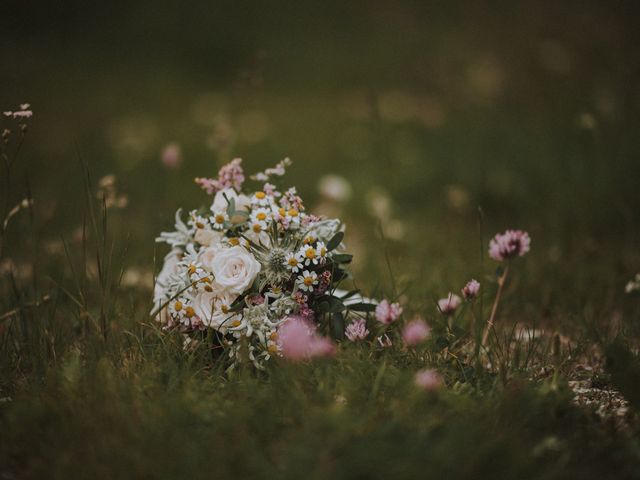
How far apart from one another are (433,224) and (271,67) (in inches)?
232

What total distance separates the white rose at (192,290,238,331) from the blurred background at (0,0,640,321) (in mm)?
382

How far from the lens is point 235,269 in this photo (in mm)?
1867

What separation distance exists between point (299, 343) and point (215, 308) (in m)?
0.45

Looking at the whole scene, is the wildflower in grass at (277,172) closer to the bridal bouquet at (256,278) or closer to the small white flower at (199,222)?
the bridal bouquet at (256,278)

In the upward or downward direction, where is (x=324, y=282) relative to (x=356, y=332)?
upward

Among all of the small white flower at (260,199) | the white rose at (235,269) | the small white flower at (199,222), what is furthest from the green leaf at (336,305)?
the small white flower at (199,222)

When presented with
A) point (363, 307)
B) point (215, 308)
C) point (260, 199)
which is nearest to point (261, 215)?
point (260, 199)

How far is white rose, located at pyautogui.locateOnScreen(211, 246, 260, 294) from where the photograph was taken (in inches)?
72.5

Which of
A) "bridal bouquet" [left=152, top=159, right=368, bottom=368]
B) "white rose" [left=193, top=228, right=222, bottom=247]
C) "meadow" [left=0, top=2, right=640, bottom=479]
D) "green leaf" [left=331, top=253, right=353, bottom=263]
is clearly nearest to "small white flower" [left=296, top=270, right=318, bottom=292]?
"bridal bouquet" [left=152, top=159, right=368, bottom=368]

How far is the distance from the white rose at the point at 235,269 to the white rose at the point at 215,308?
4cm

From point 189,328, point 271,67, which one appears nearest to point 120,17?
Answer: point 271,67

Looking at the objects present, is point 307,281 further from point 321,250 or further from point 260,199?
point 260,199

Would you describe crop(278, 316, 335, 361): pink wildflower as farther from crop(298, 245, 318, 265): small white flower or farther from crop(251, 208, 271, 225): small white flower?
crop(251, 208, 271, 225): small white flower

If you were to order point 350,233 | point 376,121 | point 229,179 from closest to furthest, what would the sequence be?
1. point 229,179
2. point 376,121
3. point 350,233
